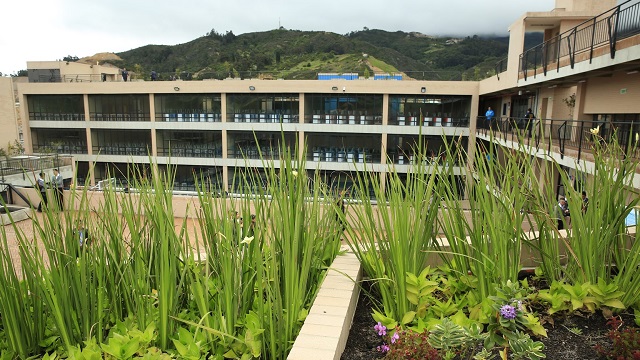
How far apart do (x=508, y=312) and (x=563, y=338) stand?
2.21ft

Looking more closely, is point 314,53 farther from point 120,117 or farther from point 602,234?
point 602,234

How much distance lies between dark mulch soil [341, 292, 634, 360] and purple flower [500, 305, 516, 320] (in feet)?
1.49

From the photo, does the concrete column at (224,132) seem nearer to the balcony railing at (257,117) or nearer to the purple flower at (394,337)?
the balcony railing at (257,117)

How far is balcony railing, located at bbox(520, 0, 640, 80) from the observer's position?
9.59 meters

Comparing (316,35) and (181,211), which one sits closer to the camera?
(181,211)

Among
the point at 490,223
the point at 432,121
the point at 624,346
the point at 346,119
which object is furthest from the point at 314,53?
the point at 624,346

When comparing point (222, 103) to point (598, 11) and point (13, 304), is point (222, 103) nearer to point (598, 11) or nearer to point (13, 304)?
point (598, 11)

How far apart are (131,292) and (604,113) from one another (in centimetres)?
1578

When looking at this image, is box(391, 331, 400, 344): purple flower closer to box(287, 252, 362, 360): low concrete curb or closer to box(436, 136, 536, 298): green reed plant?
box(287, 252, 362, 360): low concrete curb

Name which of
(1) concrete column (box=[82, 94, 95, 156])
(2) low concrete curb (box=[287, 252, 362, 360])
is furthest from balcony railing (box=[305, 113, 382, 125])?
(2) low concrete curb (box=[287, 252, 362, 360])

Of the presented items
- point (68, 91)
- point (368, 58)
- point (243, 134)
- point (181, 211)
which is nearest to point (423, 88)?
point (243, 134)

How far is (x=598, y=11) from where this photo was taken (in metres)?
16.9

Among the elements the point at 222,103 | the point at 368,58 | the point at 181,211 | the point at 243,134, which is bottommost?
the point at 181,211

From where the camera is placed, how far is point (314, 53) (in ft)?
231
